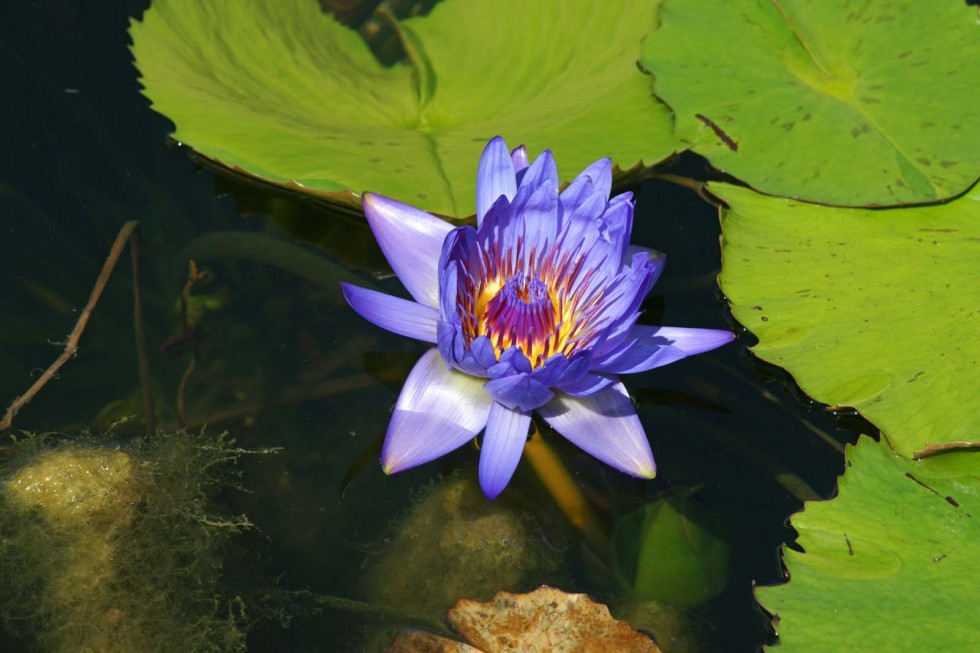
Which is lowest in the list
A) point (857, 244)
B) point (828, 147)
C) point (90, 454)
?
point (90, 454)

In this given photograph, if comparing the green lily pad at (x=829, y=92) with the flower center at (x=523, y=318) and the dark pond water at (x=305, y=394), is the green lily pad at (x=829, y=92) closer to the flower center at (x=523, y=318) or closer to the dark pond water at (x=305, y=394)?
the dark pond water at (x=305, y=394)

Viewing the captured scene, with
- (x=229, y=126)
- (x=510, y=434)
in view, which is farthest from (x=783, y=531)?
(x=229, y=126)

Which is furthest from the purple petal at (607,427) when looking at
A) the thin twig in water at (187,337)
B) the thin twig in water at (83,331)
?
the thin twig in water at (83,331)

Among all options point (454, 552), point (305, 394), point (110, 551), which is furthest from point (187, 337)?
point (454, 552)

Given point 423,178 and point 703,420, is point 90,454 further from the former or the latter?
point 703,420

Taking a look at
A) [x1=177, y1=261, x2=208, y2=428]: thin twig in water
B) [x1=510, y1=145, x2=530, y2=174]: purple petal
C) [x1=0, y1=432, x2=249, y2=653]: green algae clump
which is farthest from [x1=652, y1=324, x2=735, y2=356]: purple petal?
[x1=177, y1=261, x2=208, y2=428]: thin twig in water

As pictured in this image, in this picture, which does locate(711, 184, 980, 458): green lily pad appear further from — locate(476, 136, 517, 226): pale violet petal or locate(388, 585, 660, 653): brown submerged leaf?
locate(388, 585, 660, 653): brown submerged leaf

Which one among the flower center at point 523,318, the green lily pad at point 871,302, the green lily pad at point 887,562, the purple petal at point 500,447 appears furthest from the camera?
the green lily pad at point 871,302
